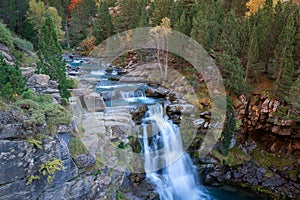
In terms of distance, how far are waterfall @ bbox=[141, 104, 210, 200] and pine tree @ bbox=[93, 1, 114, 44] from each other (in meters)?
27.0

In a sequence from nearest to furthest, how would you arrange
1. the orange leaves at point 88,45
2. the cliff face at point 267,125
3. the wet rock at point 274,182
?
1. the wet rock at point 274,182
2. the cliff face at point 267,125
3. the orange leaves at point 88,45

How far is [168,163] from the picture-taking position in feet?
52.7

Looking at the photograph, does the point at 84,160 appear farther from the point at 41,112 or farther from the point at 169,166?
the point at 169,166

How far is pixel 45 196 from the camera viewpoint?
8.29m

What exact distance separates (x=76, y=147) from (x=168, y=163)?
8102mm

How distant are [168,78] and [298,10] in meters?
12.9

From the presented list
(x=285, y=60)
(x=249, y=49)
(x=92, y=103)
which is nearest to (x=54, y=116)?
(x=92, y=103)

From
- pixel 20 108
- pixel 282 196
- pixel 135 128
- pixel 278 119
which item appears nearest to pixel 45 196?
pixel 20 108

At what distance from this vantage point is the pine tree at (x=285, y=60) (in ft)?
55.1

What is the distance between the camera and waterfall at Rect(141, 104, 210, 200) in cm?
1504

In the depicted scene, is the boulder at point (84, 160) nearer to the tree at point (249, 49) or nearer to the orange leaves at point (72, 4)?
the tree at point (249, 49)

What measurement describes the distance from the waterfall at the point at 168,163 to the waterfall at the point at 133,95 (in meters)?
4.25

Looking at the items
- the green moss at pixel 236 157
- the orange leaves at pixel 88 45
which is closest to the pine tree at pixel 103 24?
the orange leaves at pixel 88 45

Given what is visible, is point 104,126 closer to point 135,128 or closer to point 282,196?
point 135,128
